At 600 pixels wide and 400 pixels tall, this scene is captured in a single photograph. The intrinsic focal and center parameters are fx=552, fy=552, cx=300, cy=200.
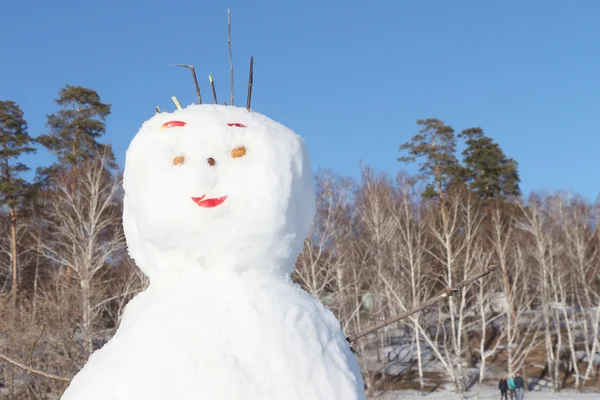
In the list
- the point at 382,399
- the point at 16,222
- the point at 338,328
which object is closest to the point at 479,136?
the point at 382,399

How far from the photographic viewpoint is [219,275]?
81.8 inches

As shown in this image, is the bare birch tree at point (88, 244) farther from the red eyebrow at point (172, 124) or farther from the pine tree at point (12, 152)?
the red eyebrow at point (172, 124)

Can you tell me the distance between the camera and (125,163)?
233 cm

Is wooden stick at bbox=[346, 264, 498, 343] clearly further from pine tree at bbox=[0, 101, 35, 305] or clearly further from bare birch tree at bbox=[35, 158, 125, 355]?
pine tree at bbox=[0, 101, 35, 305]

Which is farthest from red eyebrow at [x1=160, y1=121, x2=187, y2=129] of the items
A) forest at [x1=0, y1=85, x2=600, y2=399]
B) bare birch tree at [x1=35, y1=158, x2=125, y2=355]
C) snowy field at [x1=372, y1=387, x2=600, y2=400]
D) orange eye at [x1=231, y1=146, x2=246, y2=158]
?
snowy field at [x1=372, y1=387, x2=600, y2=400]

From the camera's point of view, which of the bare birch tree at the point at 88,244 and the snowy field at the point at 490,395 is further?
the snowy field at the point at 490,395

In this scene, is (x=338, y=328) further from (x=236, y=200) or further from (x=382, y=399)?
(x=382, y=399)

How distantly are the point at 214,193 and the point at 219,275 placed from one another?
1.02ft

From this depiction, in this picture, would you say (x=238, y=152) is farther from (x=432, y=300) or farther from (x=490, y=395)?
(x=490, y=395)

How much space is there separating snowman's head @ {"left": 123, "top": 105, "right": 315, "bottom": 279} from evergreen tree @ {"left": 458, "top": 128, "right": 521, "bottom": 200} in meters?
27.5

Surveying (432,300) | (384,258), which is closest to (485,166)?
(384,258)

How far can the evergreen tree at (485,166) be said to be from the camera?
2864 cm

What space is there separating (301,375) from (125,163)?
115 centimetres

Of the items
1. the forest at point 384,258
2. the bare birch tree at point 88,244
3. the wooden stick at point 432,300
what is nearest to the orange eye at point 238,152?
the wooden stick at point 432,300
